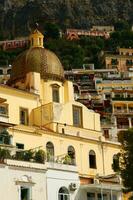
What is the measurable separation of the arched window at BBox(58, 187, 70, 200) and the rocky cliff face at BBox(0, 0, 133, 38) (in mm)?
145815

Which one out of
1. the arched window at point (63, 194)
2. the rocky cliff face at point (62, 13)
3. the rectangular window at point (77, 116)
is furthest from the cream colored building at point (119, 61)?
the arched window at point (63, 194)

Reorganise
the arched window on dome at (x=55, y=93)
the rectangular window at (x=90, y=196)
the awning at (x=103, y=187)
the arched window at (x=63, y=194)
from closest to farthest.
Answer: the arched window at (x=63, y=194) < the awning at (x=103, y=187) < the rectangular window at (x=90, y=196) < the arched window on dome at (x=55, y=93)

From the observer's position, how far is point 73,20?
604ft

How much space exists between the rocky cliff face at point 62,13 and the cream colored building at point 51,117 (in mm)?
127923

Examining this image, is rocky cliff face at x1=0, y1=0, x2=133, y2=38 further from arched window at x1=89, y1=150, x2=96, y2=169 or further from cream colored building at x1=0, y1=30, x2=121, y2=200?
arched window at x1=89, y1=150, x2=96, y2=169

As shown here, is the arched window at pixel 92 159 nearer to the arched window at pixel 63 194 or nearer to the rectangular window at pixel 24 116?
the rectangular window at pixel 24 116

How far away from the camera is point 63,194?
37.0 metres

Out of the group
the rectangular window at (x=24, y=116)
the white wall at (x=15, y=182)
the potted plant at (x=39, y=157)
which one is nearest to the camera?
the white wall at (x=15, y=182)

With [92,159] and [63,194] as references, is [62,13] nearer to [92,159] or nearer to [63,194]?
[92,159]

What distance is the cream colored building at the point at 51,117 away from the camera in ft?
154

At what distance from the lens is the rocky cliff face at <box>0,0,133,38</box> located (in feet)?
604

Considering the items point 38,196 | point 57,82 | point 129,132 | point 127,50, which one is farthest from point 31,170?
point 127,50

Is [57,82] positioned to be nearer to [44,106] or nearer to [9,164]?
[44,106]

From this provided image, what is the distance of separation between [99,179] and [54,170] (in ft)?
34.2
